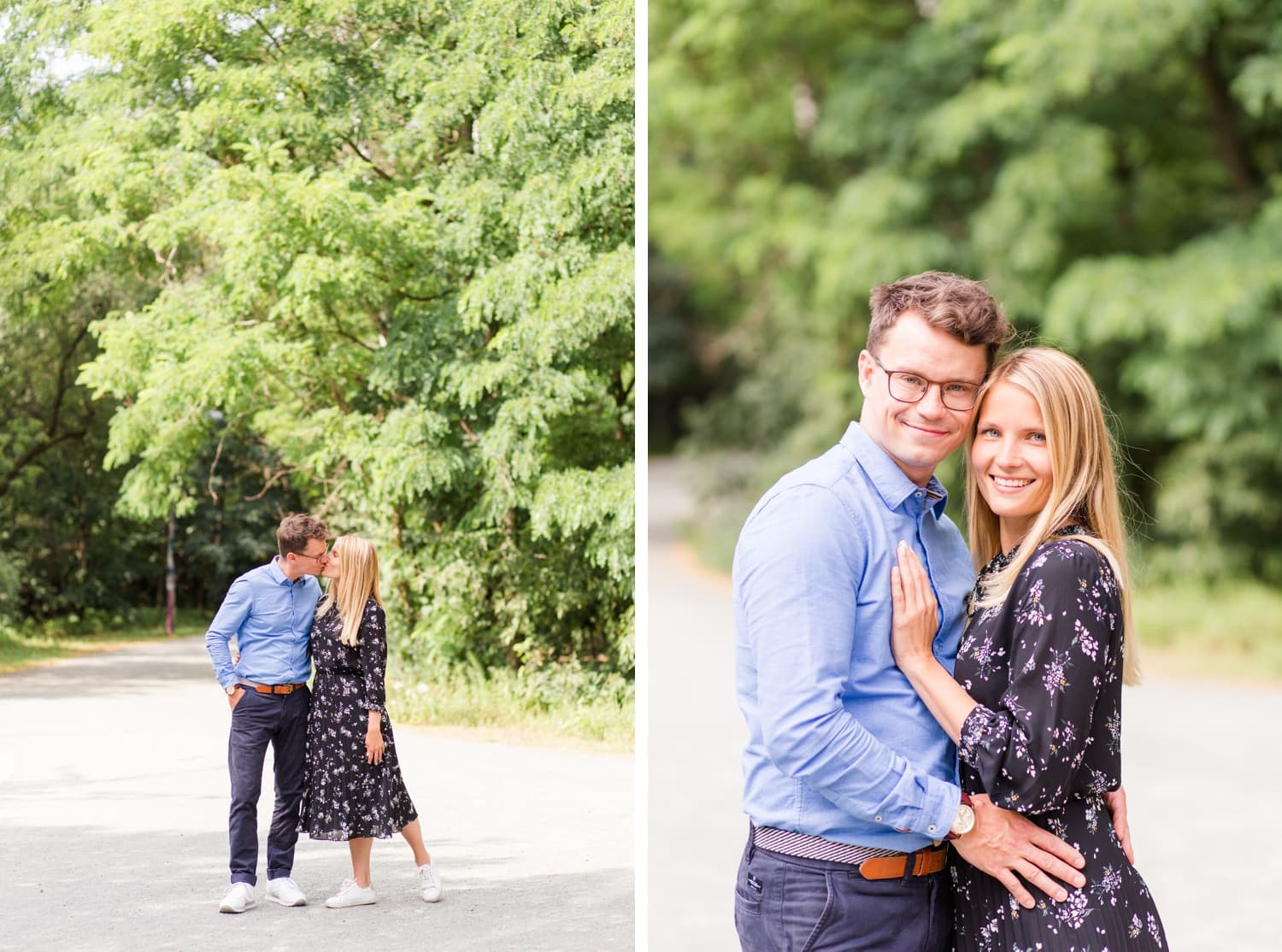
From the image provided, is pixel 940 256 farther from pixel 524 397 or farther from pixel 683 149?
pixel 524 397

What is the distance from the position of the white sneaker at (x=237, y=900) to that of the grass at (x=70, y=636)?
66 cm

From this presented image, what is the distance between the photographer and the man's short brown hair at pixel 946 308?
5.60ft

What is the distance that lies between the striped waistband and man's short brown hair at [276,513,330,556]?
1932 mm

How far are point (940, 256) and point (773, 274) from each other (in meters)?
1.71

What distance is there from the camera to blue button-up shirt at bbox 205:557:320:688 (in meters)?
3.27

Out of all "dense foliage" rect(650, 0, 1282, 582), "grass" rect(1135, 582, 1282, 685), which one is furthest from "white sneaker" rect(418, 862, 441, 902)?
"dense foliage" rect(650, 0, 1282, 582)

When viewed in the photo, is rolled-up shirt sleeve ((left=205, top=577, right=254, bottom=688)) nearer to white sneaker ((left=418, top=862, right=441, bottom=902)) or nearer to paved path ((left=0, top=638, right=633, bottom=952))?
paved path ((left=0, top=638, right=633, bottom=952))

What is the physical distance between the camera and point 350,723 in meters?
3.33

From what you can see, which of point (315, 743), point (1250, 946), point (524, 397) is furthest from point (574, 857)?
point (1250, 946)

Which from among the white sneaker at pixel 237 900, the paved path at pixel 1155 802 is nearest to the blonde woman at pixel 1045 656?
the white sneaker at pixel 237 900

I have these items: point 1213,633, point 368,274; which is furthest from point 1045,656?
point 1213,633

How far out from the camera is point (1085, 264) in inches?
313

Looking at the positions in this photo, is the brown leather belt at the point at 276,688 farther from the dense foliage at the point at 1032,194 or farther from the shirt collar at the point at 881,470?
the dense foliage at the point at 1032,194

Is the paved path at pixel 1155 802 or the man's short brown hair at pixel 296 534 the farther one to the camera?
the paved path at pixel 1155 802
